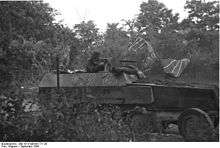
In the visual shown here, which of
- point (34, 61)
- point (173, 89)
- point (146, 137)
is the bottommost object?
point (146, 137)

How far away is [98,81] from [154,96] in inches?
47.9

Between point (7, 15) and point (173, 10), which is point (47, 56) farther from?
point (173, 10)

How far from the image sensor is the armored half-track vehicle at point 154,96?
7.04 m

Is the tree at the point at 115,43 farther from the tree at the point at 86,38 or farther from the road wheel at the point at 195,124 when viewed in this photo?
the road wheel at the point at 195,124

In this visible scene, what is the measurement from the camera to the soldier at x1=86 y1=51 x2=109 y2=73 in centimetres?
792

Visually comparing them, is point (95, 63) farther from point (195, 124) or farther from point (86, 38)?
point (195, 124)

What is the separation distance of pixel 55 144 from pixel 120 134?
108 centimetres

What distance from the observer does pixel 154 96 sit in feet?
25.5

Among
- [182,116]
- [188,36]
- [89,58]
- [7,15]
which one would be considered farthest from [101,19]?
[188,36]

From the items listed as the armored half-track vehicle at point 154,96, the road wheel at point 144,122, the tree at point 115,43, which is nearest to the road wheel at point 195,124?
the armored half-track vehicle at point 154,96

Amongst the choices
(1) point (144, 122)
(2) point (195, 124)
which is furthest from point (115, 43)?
(2) point (195, 124)

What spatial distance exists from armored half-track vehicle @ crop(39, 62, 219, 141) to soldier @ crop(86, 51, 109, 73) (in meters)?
0.11

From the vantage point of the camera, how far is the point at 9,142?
5793 mm

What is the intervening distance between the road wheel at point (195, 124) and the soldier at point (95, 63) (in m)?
1.96
